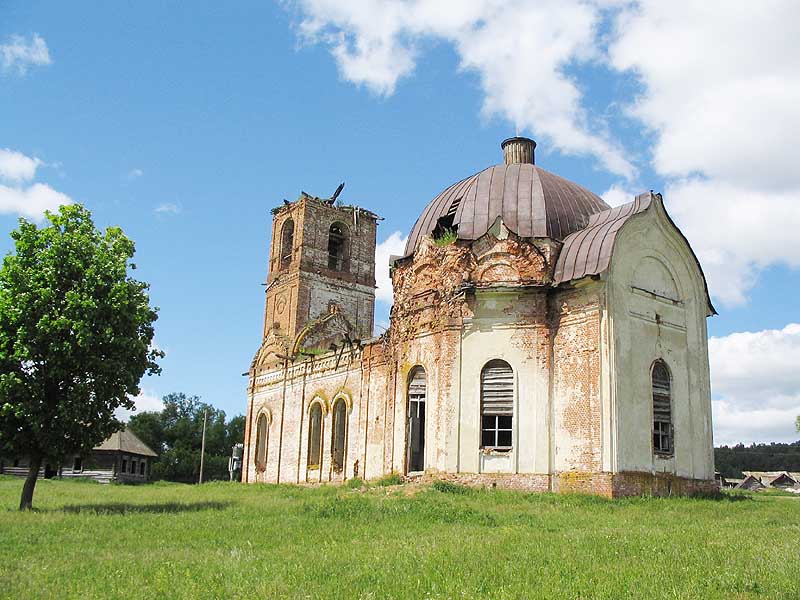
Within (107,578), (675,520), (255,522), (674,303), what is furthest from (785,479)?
(107,578)

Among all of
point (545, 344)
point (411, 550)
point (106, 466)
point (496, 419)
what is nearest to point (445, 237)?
point (545, 344)

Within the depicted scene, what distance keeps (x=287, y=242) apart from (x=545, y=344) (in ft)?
84.1

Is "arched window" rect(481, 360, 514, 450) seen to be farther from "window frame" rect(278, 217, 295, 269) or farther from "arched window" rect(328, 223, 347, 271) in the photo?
"window frame" rect(278, 217, 295, 269)

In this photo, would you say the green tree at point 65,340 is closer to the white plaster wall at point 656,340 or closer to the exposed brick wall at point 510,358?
the exposed brick wall at point 510,358

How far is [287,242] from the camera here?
4422cm

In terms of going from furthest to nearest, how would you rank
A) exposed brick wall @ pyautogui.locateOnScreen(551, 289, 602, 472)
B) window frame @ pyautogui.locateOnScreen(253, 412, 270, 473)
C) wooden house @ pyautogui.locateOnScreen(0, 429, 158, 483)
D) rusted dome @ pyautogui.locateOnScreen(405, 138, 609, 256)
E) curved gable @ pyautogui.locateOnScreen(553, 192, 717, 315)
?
wooden house @ pyautogui.locateOnScreen(0, 429, 158, 483)
window frame @ pyautogui.locateOnScreen(253, 412, 270, 473)
rusted dome @ pyautogui.locateOnScreen(405, 138, 609, 256)
curved gable @ pyautogui.locateOnScreen(553, 192, 717, 315)
exposed brick wall @ pyautogui.locateOnScreen(551, 289, 602, 472)

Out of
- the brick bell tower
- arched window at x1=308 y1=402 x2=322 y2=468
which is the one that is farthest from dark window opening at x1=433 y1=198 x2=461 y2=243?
the brick bell tower

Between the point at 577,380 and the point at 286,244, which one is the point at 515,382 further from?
the point at 286,244

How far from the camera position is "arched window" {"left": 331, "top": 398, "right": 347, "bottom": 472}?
99.3 feet

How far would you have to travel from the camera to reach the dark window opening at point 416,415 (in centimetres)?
2334

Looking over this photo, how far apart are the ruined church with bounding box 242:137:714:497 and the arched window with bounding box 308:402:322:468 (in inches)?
241

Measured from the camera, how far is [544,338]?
21344 mm

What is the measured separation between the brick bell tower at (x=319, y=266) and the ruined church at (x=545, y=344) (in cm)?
1559

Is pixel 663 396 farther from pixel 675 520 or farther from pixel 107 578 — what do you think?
pixel 107 578
